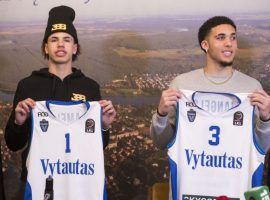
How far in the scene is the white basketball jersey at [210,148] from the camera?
1854mm

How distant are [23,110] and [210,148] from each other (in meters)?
0.87

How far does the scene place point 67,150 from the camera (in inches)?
76.8

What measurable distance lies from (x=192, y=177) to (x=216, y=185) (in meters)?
0.12

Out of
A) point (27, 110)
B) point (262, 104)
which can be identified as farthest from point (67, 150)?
point (262, 104)

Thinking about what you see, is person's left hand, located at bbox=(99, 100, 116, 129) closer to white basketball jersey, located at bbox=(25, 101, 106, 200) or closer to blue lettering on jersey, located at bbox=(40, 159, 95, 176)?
white basketball jersey, located at bbox=(25, 101, 106, 200)

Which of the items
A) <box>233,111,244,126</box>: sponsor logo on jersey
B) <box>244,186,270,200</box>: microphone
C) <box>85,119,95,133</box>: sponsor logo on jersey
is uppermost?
<box>233,111,244,126</box>: sponsor logo on jersey

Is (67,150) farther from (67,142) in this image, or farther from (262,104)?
(262,104)

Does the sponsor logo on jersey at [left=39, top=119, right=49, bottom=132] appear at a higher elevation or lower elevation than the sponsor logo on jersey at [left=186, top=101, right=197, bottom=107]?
lower

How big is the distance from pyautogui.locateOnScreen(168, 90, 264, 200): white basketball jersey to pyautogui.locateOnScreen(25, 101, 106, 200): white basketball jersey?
36cm

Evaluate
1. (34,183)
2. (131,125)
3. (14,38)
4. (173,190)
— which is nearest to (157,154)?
(131,125)

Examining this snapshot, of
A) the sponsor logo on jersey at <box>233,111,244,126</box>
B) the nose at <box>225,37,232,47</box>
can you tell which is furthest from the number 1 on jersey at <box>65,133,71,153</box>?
the nose at <box>225,37,232,47</box>

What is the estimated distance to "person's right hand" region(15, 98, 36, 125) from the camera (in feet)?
6.15

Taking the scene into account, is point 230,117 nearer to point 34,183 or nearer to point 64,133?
point 64,133

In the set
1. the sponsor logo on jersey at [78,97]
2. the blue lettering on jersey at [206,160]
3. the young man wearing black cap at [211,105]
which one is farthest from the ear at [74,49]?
the blue lettering on jersey at [206,160]
